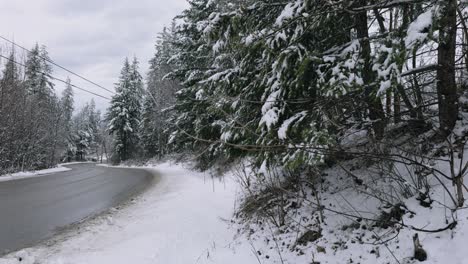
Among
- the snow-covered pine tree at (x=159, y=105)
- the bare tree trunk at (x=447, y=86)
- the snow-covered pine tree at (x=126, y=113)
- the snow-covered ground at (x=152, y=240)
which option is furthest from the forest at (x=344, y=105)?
the snow-covered pine tree at (x=126, y=113)

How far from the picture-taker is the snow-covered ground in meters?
4.44

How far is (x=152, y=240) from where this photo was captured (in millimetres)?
5219

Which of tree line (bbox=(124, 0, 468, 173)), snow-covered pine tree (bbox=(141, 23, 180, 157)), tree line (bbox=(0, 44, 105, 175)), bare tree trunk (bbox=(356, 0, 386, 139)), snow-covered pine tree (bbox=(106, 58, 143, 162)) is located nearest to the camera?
tree line (bbox=(124, 0, 468, 173))

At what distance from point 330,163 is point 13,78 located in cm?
2846

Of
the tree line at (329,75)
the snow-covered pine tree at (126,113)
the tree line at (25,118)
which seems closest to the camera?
the tree line at (329,75)

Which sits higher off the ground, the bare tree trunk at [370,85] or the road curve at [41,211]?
the bare tree trunk at [370,85]

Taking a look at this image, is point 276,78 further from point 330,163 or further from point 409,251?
point 409,251

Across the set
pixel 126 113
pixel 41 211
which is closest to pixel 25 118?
pixel 126 113

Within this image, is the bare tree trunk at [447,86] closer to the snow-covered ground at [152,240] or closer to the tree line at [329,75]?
the tree line at [329,75]

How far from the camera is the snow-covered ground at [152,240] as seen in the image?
4441 mm

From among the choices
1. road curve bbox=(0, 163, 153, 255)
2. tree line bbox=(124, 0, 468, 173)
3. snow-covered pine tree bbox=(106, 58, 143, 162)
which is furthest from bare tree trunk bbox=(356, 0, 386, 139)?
snow-covered pine tree bbox=(106, 58, 143, 162)

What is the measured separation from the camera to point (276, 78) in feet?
14.3

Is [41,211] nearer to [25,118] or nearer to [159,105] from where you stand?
[25,118]

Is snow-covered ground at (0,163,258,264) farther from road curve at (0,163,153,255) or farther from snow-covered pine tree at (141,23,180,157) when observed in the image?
snow-covered pine tree at (141,23,180,157)
